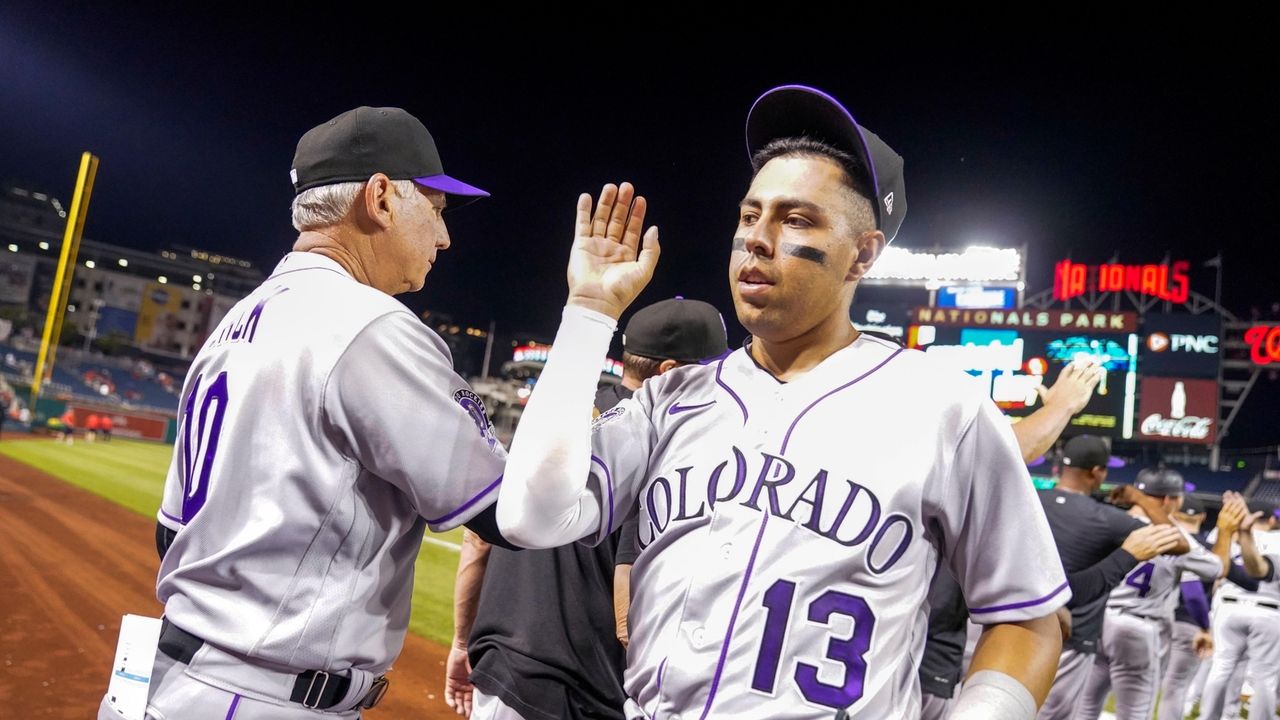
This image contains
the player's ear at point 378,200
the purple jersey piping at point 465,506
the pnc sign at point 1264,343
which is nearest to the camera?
the purple jersey piping at point 465,506

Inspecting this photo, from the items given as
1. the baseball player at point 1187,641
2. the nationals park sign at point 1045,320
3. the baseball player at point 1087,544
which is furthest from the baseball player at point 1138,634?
the nationals park sign at point 1045,320

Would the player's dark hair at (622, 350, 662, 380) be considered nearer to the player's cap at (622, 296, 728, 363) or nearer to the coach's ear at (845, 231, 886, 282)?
the player's cap at (622, 296, 728, 363)

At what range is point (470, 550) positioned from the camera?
322 centimetres

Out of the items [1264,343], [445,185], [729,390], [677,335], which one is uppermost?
[1264,343]

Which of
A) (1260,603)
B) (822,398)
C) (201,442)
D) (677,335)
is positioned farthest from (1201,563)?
(201,442)

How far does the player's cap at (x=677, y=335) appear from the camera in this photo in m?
3.05

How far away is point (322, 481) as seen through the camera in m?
1.63

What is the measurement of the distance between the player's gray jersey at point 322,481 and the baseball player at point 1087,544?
3.75 meters

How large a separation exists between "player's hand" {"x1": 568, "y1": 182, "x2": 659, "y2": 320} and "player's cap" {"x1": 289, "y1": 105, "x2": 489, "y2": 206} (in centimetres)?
69

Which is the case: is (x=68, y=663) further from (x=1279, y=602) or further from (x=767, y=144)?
(x=1279, y=602)

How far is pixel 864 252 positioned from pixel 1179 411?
32.0 meters

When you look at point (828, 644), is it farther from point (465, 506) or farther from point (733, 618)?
point (465, 506)

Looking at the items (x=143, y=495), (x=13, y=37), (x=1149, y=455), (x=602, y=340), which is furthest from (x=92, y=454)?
(x=1149, y=455)

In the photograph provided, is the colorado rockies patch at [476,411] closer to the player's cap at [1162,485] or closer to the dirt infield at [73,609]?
the dirt infield at [73,609]
